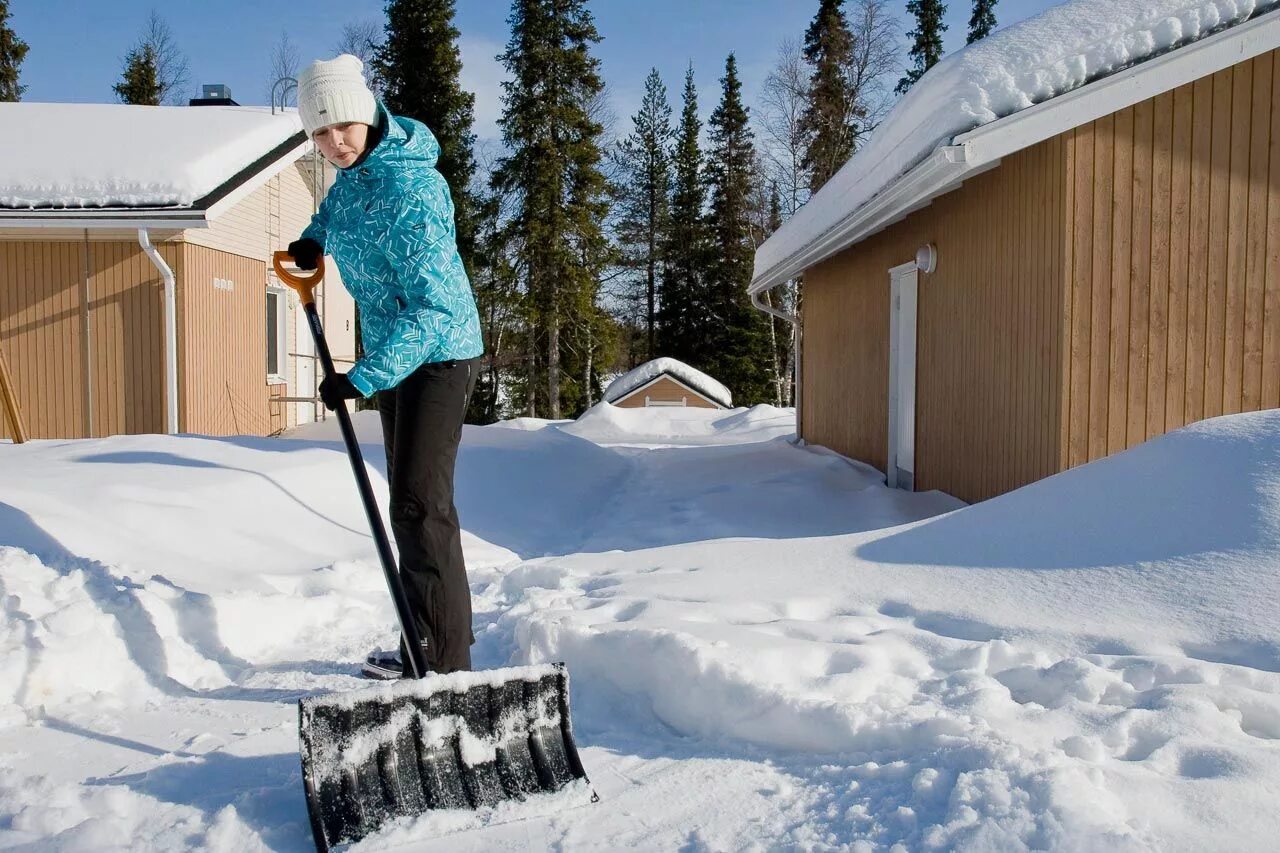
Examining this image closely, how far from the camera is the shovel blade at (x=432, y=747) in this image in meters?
2.12

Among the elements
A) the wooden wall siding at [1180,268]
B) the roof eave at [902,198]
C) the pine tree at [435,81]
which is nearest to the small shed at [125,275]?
the roof eave at [902,198]

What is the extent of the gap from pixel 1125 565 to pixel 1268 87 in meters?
3.77

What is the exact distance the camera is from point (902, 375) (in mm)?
8633

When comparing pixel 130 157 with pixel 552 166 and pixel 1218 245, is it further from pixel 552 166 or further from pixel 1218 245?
pixel 552 166

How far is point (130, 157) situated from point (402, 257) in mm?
9451

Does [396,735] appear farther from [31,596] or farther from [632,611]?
[31,596]

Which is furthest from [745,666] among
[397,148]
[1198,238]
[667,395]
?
[667,395]

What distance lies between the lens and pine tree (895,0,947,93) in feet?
104

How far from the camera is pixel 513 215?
27.7 meters

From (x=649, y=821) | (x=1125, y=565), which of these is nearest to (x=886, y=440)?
(x=1125, y=565)

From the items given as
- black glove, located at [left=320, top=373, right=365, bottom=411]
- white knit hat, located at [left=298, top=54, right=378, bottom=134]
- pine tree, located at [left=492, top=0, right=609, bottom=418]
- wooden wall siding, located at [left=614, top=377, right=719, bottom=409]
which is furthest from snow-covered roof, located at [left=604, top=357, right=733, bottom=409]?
black glove, located at [left=320, top=373, right=365, bottom=411]

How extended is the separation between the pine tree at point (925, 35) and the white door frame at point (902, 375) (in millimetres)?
25658

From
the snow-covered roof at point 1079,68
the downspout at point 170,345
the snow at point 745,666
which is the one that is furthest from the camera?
the downspout at point 170,345

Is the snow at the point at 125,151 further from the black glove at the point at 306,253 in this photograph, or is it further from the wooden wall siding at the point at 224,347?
the black glove at the point at 306,253
